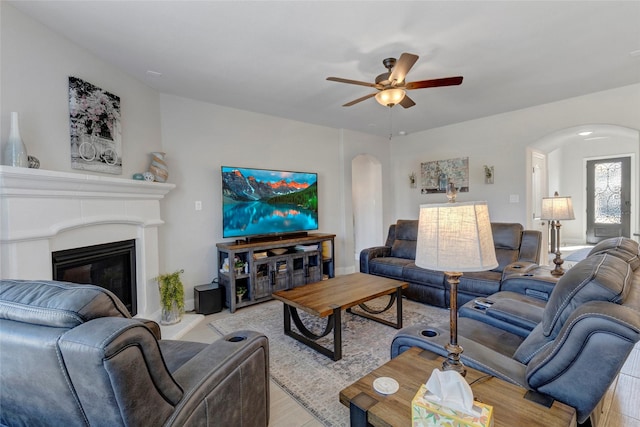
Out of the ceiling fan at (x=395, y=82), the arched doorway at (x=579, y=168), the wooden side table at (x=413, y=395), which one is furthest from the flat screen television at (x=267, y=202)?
the arched doorway at (x=579, y=168)

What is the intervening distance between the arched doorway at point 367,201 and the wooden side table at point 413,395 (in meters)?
4.89

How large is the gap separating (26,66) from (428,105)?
13.5 feet

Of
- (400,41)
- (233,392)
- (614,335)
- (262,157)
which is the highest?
(400,41)

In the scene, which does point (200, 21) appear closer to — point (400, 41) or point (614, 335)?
point (400, 41)

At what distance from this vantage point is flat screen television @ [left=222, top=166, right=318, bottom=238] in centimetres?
380

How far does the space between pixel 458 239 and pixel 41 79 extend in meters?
2.92

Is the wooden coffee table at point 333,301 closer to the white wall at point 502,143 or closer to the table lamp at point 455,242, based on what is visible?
the table lamp at point 455,242

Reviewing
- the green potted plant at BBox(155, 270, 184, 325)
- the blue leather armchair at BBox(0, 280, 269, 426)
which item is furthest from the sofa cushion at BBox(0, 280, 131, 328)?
the green potted plant at BBox(155, 270, 184, 325)

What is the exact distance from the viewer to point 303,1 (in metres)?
1.93

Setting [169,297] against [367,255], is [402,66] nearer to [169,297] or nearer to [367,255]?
[367,255]

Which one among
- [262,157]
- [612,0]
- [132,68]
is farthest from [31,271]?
[612,0]

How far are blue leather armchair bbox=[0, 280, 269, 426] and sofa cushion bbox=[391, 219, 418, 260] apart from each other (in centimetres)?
360

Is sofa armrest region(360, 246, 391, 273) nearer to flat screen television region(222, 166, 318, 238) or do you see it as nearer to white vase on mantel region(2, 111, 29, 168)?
flat screen television region(222, 166, 318, 238)

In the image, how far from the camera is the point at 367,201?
6461 mm
